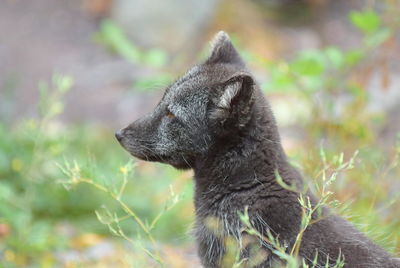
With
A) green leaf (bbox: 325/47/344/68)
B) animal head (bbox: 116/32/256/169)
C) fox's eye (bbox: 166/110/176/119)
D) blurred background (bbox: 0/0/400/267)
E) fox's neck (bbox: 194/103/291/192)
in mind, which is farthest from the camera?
green leaf (bbox: 325/47/344/68)

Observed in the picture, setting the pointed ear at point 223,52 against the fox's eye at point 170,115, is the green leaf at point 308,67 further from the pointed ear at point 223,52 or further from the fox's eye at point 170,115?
the fox's eye at point 170,115

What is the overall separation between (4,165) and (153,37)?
263 inches

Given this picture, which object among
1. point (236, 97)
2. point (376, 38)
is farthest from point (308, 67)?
point (236, 97)

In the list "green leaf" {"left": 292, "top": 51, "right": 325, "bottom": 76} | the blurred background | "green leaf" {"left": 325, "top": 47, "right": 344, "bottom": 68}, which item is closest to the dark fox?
the blurred background

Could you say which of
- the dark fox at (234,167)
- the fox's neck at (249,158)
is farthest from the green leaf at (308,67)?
the fox's neck at (249,158)

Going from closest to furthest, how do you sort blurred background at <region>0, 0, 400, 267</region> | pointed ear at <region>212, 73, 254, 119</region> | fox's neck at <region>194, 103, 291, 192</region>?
pointed ear at <region>212, 73, 254, 119</region>, fox's neck at <region>194, 103, 291, 192</region>, blurred background at <region>0, 0, 400, 267</region>

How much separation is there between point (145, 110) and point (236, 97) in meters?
7.83

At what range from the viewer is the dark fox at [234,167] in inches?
149

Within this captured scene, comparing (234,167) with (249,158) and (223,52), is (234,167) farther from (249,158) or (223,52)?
(223,52)

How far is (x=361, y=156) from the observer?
19.0 feet

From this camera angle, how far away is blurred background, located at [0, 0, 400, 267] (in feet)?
17.3

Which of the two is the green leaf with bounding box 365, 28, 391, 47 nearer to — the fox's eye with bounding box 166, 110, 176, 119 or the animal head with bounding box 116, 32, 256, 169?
the animal head with bounding box 116, 32, 256, 169

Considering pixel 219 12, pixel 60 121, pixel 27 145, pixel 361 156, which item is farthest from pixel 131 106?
pixel 361 156

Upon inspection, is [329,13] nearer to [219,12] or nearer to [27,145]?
[219,12]
